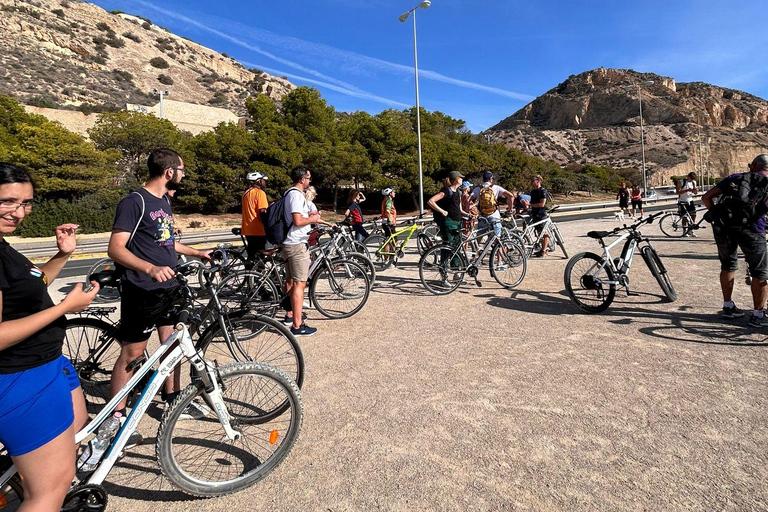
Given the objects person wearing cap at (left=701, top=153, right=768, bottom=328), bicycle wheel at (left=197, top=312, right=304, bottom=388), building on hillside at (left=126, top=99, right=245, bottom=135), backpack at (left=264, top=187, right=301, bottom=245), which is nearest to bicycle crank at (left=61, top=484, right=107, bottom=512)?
bicycle wheel at (left=197, top=312, right=304, bottom=388)

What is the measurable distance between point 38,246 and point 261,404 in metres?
21.0

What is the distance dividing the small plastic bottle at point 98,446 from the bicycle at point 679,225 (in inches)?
513

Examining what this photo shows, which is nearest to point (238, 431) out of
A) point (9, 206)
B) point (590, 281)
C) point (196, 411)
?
point (196, 411)

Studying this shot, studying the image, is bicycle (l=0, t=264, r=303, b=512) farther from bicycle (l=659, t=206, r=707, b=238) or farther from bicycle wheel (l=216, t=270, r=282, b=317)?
bicycle (l=659, t=206, r=707, b=238)

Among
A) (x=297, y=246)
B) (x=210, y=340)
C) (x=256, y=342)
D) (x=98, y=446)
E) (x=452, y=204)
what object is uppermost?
(x=452, y=204)

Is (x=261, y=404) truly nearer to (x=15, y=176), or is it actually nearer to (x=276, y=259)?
(x=15, y=176)

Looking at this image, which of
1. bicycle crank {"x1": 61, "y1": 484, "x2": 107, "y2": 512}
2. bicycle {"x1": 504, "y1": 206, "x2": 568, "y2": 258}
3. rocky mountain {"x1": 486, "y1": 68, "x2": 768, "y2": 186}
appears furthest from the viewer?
rocky mountain {"x1": 486, "y1": 68, "x2": 768, "y2": 186}

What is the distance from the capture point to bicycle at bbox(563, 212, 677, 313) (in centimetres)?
529

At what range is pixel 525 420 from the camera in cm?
296

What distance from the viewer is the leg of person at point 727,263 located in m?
4.61

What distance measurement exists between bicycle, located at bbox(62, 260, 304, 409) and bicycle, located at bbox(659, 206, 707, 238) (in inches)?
465

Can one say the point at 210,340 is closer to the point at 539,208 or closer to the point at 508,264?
the point at 508,264

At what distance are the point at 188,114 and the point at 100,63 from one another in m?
20.5

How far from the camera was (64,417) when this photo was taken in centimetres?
169
